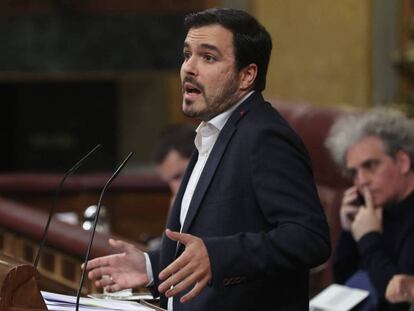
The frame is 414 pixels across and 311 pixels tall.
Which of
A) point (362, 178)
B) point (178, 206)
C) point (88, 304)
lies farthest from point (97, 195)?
point (88, 304)

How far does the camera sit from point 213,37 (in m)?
2.15

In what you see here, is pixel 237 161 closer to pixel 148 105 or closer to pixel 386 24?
pixel 386 24

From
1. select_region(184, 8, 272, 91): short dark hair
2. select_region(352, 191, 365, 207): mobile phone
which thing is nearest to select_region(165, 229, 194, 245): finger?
select_region(184, 8, 272, 91): short dark hair

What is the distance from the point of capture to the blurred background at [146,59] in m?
7.27

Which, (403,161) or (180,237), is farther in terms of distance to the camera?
(403,161)

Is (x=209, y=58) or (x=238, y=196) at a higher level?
(x=209, y=58)

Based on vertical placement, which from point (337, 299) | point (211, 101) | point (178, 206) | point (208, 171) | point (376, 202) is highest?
point (211, 101)

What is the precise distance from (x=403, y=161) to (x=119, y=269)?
1.48 meters

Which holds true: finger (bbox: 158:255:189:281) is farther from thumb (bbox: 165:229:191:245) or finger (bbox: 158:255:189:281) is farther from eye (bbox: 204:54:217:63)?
eye (bbox: 204:54:217:63)

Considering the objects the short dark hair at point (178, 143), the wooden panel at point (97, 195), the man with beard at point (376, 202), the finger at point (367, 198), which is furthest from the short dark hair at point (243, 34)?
the wooden panel at point (97, 195)

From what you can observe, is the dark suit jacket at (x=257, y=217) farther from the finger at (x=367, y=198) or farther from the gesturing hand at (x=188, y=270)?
the finger at (x=367, y=198)

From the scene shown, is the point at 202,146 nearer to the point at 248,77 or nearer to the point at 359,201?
the point at 248,77

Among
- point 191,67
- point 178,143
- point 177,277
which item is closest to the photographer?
point 177,277

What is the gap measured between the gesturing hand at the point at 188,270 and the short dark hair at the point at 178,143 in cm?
233
